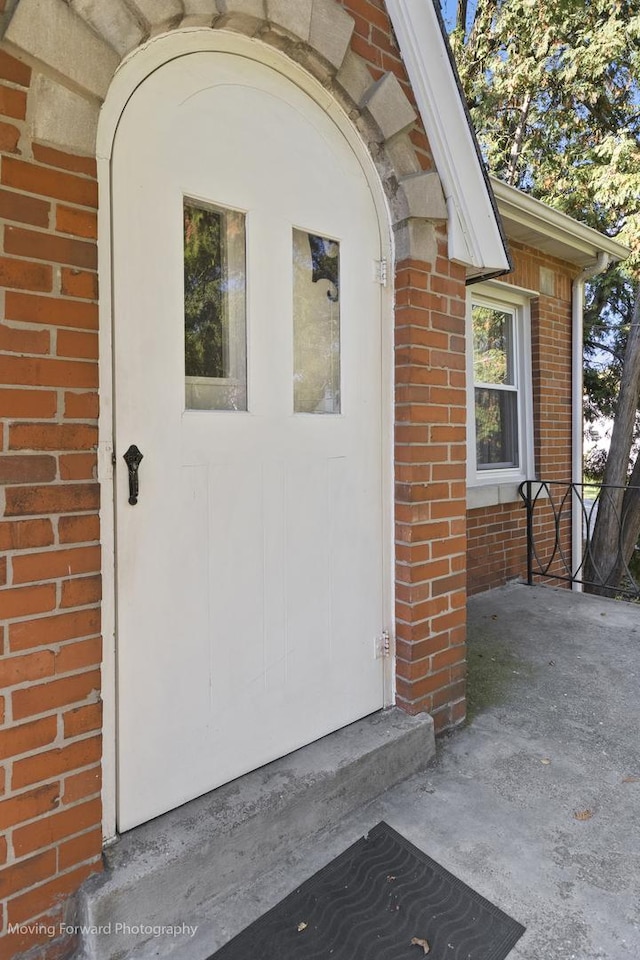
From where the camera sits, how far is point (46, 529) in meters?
1.54

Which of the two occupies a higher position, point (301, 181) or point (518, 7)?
point (518, 7)

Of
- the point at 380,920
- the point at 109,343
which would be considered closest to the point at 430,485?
the point at 109,343

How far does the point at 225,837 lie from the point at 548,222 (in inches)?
192

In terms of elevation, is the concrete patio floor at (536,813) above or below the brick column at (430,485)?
below

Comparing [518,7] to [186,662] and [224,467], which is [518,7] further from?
[186,662]

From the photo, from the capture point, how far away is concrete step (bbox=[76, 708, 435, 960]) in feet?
5.20

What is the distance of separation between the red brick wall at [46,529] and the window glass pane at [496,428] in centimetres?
394

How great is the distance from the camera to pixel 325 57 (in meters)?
2.13

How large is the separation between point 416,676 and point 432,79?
2.60 meters

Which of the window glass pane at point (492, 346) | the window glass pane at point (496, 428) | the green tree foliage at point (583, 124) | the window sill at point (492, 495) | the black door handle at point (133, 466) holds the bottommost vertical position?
the window sill at point (492, 495)

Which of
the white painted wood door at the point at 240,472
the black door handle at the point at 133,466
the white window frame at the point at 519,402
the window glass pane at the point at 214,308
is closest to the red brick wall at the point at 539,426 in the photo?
the white window frame at the point at 519,402

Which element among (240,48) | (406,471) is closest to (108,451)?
(406,471)

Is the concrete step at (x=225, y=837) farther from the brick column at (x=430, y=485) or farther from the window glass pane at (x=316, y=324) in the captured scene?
the window glass pane at (x=316, y=324)

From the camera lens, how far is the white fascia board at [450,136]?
7.88ft
